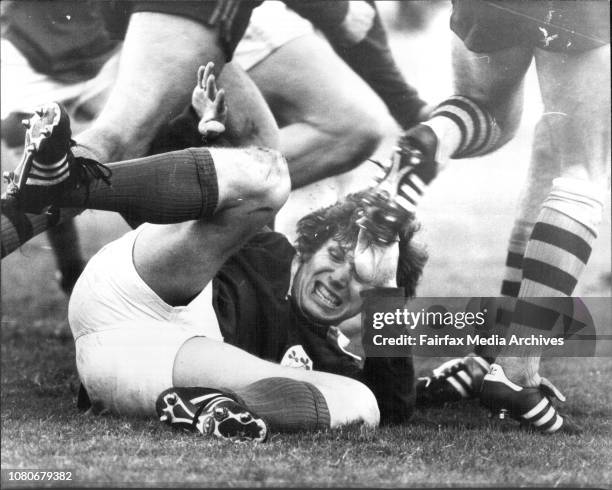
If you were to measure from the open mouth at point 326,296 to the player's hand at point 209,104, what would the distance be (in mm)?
702

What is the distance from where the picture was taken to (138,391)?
2.57 m

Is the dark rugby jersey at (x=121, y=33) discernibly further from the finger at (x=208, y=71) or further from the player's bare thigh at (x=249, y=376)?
the player's bare thigh at (x=249, y=376)

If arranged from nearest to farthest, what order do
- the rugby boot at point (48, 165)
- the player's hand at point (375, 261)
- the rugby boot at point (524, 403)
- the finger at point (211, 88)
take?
the rugby boot at point (48, 165)
the rugby boot at point (524, 403)
the finger at point (211, 88)
the player's hand at point (375, 261)

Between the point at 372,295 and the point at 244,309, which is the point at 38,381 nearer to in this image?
the point at 244,309

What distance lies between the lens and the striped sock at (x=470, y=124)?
10.3 ft

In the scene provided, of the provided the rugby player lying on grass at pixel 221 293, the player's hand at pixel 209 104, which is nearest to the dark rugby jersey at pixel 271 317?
the rugby player lying on grass at pixel 221 293

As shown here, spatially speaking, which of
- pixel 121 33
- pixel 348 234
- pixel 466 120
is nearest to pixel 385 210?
pixel 348 234

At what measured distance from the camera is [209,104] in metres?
2.86

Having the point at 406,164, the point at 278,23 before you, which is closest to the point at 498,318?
the point at 406,164

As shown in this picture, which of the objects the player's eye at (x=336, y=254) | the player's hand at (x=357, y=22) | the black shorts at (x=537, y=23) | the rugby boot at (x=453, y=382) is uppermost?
the black shorts at (x=537, y=23)

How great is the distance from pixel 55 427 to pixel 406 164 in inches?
62.3

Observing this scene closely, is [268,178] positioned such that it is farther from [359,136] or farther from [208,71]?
[359,136]

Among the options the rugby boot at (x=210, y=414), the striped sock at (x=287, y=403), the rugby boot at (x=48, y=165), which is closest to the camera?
the rugby boot at (x=48, y=165)

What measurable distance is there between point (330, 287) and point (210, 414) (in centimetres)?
92
